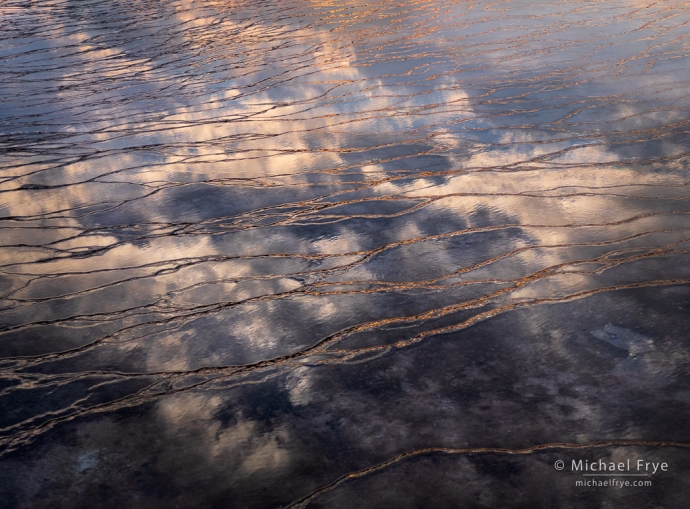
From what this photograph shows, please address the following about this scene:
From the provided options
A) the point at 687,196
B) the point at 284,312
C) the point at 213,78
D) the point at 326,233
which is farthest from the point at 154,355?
the point at 213,78

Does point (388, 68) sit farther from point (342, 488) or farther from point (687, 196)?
point (342, 488)

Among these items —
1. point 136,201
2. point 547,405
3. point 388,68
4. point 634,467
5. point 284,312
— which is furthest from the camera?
point 388,68

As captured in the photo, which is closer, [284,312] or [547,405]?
[547,405]

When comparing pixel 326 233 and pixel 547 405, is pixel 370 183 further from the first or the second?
pixel 547 405

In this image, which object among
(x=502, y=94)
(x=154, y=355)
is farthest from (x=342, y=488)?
(x=502, y=94)

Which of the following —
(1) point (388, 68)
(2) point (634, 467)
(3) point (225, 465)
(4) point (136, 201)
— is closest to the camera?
(2) point (634, 467)

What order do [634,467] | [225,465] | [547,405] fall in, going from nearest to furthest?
[634,467]
[225,465]
[547,405]
